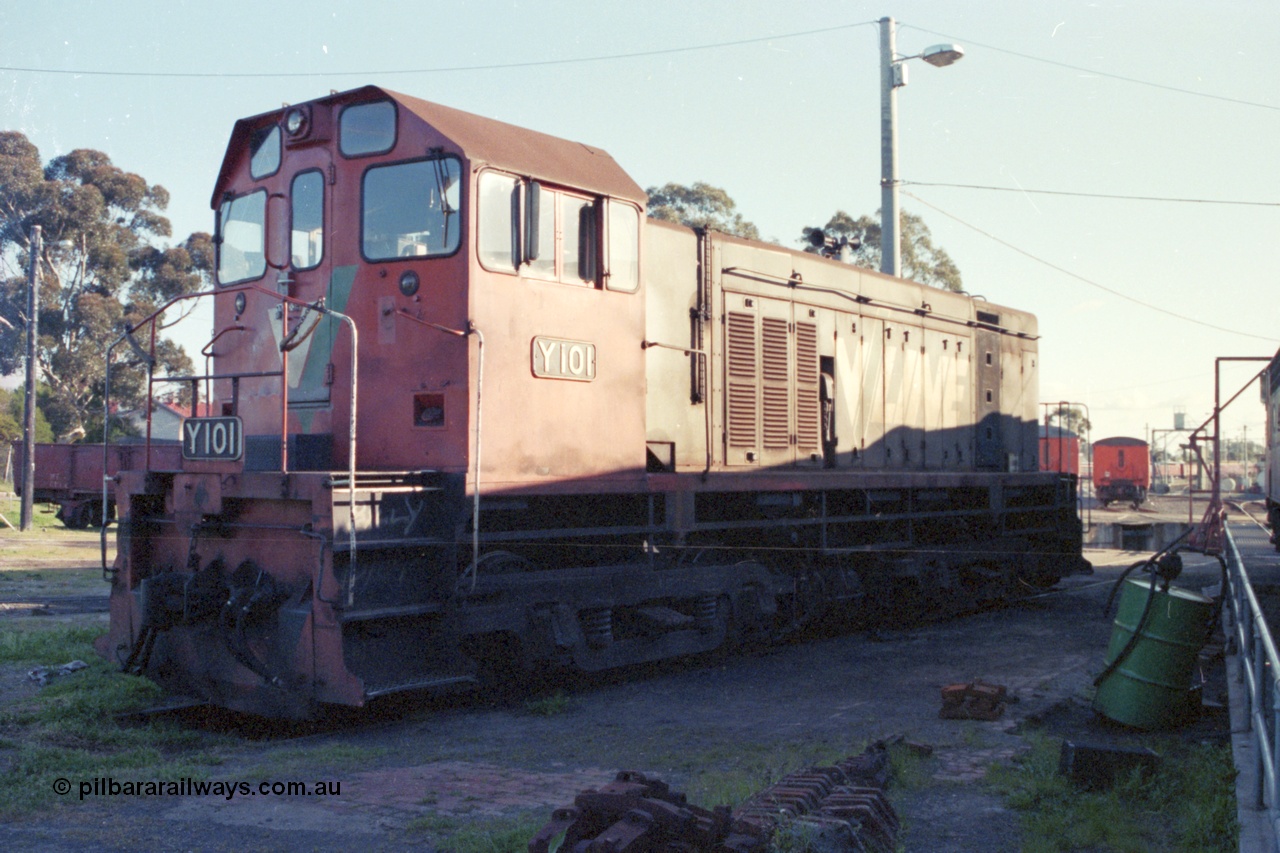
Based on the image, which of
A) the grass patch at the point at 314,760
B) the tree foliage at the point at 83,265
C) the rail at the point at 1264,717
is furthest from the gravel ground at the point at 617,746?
the tree foliage at the point at 83,265

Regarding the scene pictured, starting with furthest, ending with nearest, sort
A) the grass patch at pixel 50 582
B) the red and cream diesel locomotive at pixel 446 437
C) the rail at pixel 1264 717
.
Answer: the grass patch at pixel 50 582
the red and cream diesel locomotive at pixel 446 437
the rail at pixel 1264 717

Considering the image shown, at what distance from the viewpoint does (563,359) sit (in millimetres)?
→ 7895

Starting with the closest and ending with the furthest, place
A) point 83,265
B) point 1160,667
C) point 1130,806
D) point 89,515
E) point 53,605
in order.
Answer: point 1130,806 → point 1160,667 → point 53,605 → point 89,515 → point 83,265

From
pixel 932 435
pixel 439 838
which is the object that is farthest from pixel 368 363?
pixel 932 435

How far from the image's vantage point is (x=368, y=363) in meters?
7.62

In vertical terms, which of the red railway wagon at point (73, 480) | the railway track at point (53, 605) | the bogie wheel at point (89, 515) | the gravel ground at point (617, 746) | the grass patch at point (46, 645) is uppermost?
the red railway wagon at point (73, 480)

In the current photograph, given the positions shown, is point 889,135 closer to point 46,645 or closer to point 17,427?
point 46,645

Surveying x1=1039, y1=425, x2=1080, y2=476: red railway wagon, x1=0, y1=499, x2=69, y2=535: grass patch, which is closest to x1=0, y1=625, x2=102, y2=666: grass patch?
x1=1039, y1=425, x2=1080, y2=476: red railway wagon

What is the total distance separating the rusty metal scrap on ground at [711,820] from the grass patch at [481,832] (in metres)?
0.54

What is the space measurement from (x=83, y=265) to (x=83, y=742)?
35.9m

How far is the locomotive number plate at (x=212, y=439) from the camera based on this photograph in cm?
700

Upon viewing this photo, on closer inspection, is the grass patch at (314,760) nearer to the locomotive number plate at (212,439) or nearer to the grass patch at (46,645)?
the locomotive number plate at (212,439)

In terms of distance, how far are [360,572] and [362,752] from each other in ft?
A: 3.27

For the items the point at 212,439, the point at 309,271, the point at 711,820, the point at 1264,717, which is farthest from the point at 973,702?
the point at 309,271
